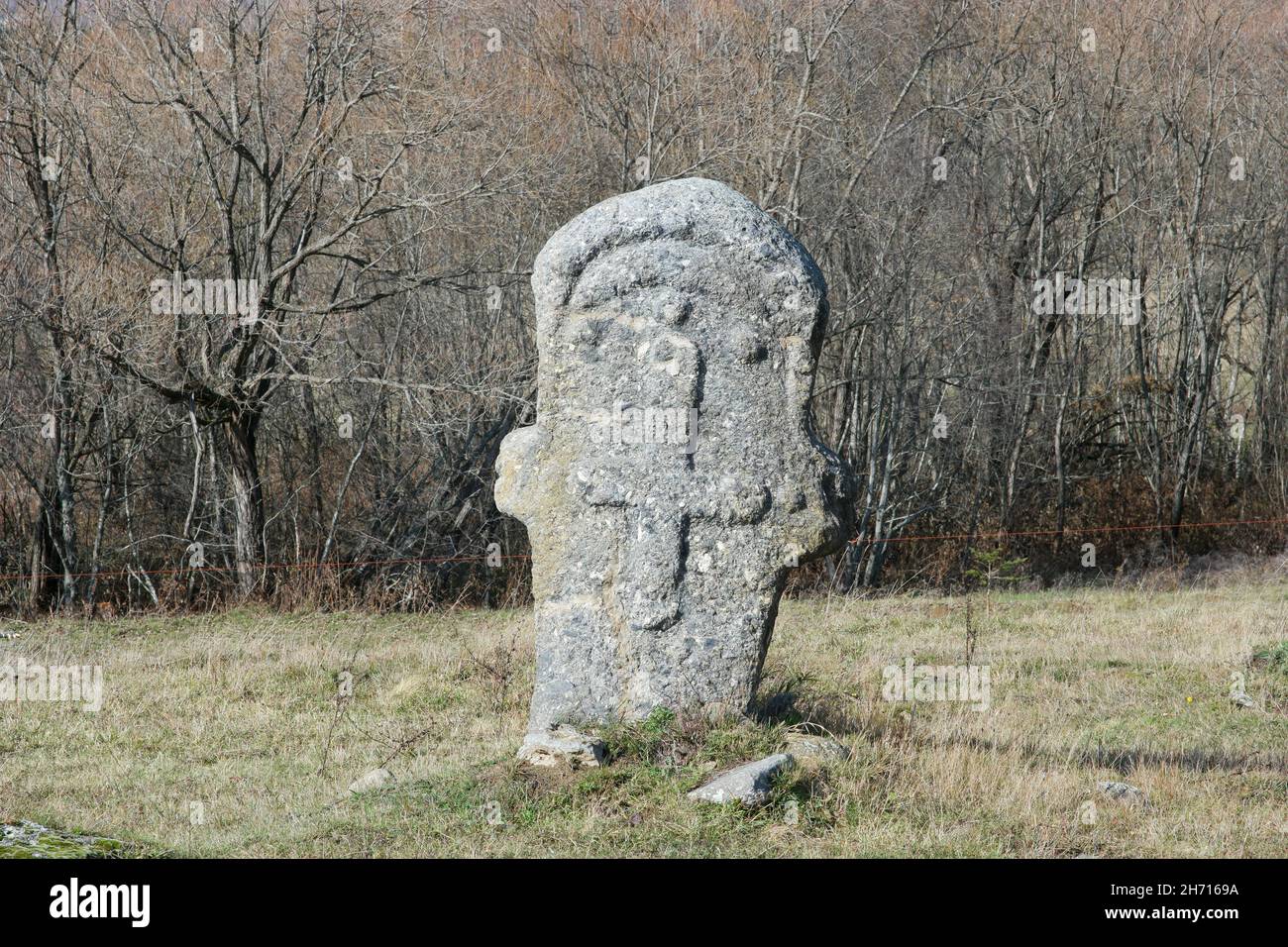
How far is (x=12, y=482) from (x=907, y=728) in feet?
39.2

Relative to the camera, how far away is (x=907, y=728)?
→ 7504mm

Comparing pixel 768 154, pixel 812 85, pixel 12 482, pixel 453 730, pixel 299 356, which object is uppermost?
pixel 812 85

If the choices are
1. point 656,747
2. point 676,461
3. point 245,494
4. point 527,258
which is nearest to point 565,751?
point 656,747

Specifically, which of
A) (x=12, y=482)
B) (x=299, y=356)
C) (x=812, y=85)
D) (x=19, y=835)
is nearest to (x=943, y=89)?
(x=812, y=85)

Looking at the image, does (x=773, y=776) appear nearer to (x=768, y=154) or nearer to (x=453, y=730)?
(x=453, y=730)

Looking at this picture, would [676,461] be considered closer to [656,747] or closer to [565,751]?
[656,747]

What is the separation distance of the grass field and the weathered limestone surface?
48cm

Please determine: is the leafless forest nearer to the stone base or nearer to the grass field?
the grass field

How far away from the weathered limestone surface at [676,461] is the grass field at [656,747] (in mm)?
475

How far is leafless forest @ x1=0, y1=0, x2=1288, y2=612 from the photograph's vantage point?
14836mm

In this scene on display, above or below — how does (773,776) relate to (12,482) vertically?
below

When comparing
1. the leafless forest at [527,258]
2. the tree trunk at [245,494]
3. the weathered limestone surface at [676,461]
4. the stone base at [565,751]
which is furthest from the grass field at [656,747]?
the leafless forest at [527,258]

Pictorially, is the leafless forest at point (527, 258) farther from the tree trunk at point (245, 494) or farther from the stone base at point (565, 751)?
the stone base at point (565, 751)

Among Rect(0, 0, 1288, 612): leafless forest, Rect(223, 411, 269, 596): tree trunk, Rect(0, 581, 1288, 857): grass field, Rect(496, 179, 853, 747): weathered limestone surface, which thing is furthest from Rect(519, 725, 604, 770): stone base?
Rect(223, 411, 269, 596): tree trunk
